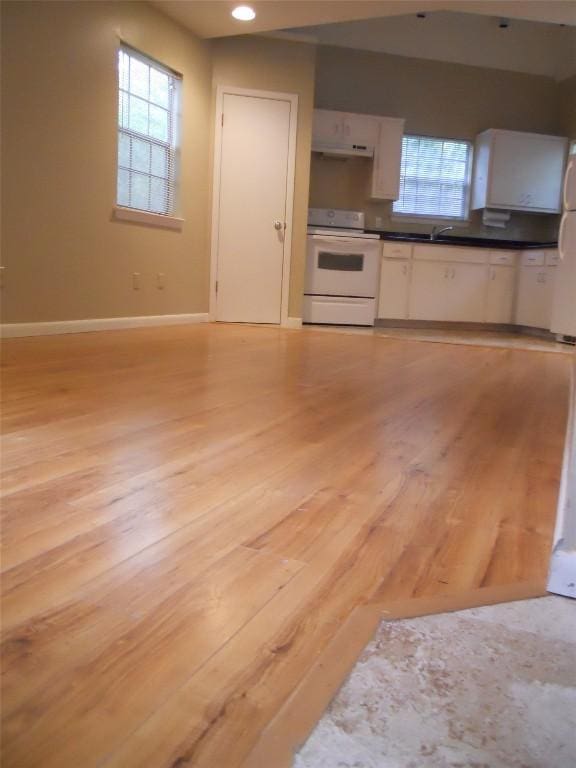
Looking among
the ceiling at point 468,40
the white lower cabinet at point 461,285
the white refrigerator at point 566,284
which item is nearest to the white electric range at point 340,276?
the white lower cabinet at point 461,285

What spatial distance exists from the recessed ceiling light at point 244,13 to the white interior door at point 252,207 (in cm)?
90

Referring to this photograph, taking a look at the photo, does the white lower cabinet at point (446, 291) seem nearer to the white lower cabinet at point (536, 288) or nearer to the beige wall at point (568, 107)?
the white lower cabinet at point (536, 288)

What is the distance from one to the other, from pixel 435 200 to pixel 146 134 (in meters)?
3.65

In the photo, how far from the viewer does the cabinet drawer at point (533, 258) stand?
255 inches

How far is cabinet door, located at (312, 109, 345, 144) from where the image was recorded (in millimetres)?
6496

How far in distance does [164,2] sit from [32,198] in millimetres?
1948

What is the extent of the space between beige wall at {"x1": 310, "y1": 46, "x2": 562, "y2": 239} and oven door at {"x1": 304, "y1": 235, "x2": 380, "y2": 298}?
796 millimetres

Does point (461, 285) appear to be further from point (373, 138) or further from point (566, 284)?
point (373, 138)

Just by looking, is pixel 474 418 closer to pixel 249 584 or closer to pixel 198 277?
pixel 249 584

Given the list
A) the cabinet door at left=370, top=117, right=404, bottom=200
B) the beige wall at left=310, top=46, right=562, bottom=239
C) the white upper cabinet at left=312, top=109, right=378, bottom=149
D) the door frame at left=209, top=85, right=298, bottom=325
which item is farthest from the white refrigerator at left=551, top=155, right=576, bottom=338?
the door frame at left=209, top=85, right=298, bottom=325

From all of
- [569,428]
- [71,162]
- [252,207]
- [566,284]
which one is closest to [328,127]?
[252,207]

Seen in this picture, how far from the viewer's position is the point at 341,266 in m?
6.42

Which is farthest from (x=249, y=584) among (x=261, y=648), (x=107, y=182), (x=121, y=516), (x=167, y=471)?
(x=107, y=182)

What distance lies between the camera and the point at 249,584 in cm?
95
